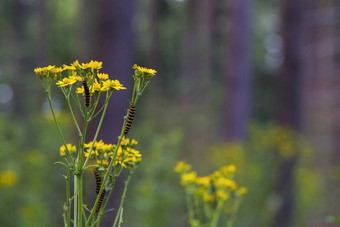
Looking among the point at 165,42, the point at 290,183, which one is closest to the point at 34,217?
the point at 290,183

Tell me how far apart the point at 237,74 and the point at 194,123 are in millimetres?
1440

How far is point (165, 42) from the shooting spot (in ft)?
56.4

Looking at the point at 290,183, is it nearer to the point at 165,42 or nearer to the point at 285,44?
the point at 285,44

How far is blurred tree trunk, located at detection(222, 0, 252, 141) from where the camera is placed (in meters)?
9.96

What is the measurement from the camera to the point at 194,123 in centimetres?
970

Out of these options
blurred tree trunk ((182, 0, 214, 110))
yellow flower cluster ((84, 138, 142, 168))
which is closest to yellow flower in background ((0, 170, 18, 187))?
yellow flower cluster ((84, 138, 142, 168))

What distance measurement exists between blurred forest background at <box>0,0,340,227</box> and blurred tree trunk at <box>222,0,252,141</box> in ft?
0.08

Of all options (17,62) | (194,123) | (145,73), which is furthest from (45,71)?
(17,62)

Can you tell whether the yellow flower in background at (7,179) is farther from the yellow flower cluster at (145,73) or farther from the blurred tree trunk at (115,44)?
the yellow flower cluster at (145,73)

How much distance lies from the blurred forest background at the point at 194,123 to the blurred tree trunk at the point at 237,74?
24 millimetres

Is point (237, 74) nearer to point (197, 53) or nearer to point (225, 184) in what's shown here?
point (197, 53)

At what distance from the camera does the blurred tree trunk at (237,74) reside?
32.7 ft

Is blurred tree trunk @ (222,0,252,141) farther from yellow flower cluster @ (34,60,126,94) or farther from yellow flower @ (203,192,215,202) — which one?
yellow flower cluster @ (34,60,126,94)

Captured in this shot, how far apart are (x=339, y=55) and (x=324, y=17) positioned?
1286 mm
